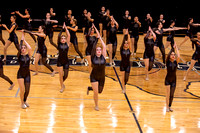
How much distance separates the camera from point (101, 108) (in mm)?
8336

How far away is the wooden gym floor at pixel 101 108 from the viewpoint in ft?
23.7

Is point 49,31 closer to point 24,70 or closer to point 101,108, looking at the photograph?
point 24,70

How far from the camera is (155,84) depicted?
34.9ft

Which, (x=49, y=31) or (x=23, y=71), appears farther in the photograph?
(x=49, y=31)

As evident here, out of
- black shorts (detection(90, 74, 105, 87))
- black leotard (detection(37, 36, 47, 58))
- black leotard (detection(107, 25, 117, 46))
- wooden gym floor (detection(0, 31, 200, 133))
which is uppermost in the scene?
black leotard (detection(107, 25, 117, 46))

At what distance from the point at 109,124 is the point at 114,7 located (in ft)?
42.0

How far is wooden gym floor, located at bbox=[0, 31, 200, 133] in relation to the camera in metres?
7.23

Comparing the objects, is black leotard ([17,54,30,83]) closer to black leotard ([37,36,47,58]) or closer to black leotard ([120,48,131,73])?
black leotard ([37,36,47,58])

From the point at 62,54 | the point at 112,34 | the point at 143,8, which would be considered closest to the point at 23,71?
the point at 62,54

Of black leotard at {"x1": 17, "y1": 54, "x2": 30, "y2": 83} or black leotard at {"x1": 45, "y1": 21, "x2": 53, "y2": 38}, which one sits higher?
black leotard at {"x1": 45, "y1": 21, "x2": 53, "y2": 38}

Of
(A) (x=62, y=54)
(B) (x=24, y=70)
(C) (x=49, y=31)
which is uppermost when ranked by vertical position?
(C) (x=49, y=31)

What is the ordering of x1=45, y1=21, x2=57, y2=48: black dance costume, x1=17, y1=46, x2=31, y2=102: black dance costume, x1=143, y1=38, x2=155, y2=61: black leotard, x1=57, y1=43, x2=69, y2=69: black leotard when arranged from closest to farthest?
x1=17, y1=46, x2=31, y2=102: black dance costume < x1=57, y1=43, x2=69, y2=69: black leotard < x1=143, y1=38, x2=155, y2=61: black leotard < x1=45, y1=21, x2=57, y2=48: black dance costume

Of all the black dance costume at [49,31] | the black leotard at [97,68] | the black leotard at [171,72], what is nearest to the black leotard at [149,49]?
the black leotard at [171,72]

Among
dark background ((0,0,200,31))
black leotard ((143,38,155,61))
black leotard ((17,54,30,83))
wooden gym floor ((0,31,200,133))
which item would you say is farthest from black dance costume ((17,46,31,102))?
dark background ((0,0,200,31))
